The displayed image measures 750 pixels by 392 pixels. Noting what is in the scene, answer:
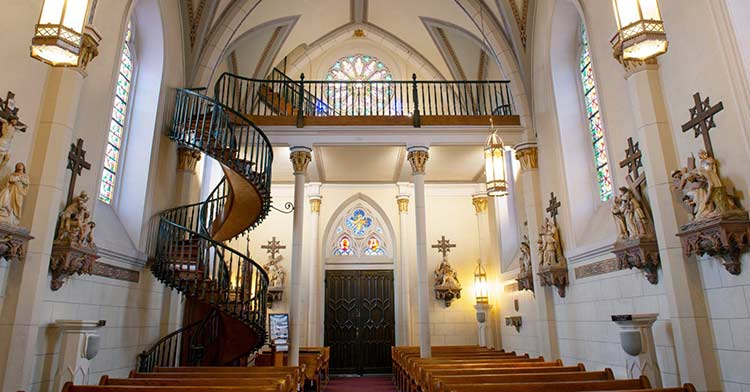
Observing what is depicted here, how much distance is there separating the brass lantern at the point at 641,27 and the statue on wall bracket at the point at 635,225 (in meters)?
2.27

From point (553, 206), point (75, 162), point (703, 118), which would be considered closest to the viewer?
point (703, 118)

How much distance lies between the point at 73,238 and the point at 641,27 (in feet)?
19.0

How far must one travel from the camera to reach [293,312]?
8484 mm

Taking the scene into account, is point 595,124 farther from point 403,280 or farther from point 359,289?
point 359,289

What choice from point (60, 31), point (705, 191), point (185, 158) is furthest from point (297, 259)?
point (705, 191)

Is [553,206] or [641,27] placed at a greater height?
[641,27]

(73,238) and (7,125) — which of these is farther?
(73,238)

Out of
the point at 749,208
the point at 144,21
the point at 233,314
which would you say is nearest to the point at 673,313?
the point at 749,208

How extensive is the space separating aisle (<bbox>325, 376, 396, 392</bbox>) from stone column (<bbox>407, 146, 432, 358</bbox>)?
1788mm

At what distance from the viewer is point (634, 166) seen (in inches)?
219

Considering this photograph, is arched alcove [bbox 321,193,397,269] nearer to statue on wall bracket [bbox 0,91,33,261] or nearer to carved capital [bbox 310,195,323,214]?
carved capital [bbox 310,195,323,214]

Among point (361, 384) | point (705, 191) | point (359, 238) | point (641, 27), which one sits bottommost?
point (361, 384)

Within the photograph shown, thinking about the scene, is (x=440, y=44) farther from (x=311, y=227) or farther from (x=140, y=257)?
(x=140, y=257)

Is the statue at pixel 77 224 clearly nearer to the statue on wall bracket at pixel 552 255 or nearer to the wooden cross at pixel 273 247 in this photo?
the statue on wall bracket at pixel 552 255
